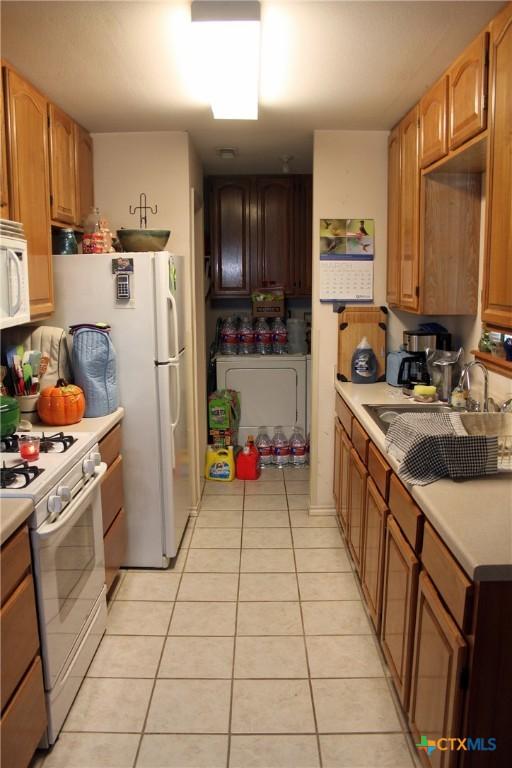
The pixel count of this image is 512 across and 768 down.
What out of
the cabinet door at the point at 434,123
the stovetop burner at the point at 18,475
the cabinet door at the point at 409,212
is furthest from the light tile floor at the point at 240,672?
the cabinet door at the point at 434,123

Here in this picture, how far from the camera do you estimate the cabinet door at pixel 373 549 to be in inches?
88.0

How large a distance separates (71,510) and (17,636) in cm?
44

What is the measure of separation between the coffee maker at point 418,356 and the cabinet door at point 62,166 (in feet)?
6.14

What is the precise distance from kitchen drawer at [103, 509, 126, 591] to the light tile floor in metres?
0.14

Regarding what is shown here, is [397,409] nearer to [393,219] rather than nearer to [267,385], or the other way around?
[393,219]

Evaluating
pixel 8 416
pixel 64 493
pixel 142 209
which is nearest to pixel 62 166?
pixel 142 209

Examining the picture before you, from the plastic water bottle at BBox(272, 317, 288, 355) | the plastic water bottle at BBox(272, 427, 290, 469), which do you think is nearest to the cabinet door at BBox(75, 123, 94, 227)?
the plastic water bottle at BBox(272, 317, 288, 355)

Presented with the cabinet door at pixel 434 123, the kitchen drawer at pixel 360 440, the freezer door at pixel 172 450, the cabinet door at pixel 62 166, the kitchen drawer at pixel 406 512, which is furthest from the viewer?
the freezer door at pixel 172 450

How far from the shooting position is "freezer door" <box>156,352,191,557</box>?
2.95 meters

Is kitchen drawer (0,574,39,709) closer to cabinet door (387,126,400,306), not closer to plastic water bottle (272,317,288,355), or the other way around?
cabinet door (387,126,400,306)

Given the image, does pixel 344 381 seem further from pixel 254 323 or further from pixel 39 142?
pixel 39 142

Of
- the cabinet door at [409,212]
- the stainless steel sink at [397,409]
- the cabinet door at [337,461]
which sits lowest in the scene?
the cabinet door at [337,461]

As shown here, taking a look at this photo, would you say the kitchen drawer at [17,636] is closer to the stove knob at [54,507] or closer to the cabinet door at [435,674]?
the stove knob at [54,507]

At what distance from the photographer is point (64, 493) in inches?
76.4
